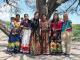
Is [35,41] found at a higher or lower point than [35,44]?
higher

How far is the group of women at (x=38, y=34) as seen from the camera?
12.8 meters

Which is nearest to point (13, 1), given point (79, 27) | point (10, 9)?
point (10, 9)

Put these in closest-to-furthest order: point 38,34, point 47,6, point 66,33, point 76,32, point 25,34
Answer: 1. point 66,33
2. point 38,34
3. point 25,34
4. point 47,6
5. point 76,32

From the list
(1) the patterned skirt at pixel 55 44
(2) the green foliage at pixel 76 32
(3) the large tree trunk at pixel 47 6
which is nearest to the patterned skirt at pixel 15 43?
(1) the patterned skirt at pixel 55 44

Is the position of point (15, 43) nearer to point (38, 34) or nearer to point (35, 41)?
point (35, 41)

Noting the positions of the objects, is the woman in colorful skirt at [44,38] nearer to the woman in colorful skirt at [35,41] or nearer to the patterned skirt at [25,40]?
the woman in colorful skirt at [35,41]

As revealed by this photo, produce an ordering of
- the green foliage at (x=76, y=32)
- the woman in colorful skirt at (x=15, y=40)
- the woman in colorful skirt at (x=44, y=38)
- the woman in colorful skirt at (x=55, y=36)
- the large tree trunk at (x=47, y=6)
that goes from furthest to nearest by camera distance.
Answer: the green foliage at (x=76, y=32)
the large tree trunk at (x=47, y=6)
the woman in colorful skirt at (x=15, y=40)
the woman in colorful skirt at (x=44, y=38)
the woman in colorful skirt at (x=55, y=36)

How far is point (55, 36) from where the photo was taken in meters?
13.0

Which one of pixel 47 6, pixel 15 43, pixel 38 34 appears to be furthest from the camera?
pixel 47 6

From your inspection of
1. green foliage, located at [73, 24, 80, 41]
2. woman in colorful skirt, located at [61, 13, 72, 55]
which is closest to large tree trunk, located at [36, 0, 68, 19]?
woman in colorful skirt, located at [61, 13, 72, 55]

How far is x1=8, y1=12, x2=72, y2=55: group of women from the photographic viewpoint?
1280 cm

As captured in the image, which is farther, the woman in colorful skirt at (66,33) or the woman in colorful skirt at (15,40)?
the woman in colorful skirt at (15,40)

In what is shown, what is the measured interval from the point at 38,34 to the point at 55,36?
0.70m

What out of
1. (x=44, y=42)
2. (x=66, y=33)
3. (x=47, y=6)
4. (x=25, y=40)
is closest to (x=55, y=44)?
(x=44, y=42)
